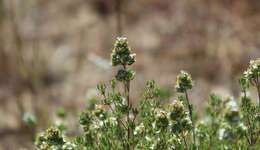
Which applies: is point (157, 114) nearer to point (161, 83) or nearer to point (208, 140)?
point (208, 140)

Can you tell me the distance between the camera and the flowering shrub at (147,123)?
8.50 feet

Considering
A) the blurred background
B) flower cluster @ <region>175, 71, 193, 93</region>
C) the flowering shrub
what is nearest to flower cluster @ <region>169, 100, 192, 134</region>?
the flowering shrub

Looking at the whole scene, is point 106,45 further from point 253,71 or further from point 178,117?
point 178,117

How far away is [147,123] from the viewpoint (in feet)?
8.95

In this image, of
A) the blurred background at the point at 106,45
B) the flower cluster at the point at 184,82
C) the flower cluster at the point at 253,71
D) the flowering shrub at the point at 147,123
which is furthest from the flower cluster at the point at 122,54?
the blurred background at the point at 106,45

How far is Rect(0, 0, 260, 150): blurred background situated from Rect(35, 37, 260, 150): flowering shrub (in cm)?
454

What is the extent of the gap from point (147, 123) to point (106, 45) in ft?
21.4

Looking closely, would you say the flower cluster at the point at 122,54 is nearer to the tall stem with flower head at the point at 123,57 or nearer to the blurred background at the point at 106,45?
the tall stem with flower head at the point at 123,57

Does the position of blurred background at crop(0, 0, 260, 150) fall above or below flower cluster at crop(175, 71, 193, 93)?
above

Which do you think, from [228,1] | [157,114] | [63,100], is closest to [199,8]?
[228,1]

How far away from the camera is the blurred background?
27.1ft

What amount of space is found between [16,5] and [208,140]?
6.79m

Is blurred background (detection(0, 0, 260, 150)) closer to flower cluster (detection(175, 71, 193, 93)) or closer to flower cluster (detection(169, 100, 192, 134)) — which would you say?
flower cluster (detection(175, 71, 193, 93))

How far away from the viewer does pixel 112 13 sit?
31.6 ft
